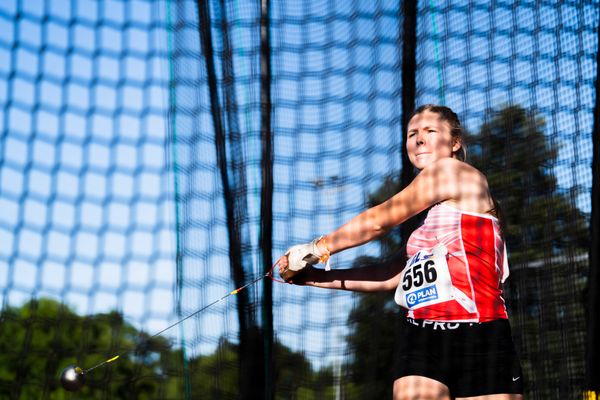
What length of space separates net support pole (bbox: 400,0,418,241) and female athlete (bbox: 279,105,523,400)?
1017mm

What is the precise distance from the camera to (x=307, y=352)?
2527mm

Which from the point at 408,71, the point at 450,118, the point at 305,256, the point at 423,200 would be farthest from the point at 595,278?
the point at 305,256

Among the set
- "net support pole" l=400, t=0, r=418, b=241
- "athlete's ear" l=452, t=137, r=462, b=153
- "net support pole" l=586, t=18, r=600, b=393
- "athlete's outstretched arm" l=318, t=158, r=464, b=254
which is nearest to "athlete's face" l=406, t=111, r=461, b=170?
"athlete's ear" l=452, t=137, r=462, b=153

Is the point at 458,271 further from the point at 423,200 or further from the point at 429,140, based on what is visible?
the point at 429,140

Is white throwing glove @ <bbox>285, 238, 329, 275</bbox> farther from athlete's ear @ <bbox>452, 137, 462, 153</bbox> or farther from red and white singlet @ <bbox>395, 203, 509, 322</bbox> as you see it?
athlete's ear @ <bbox>452, 137, 462, 153</bbox>

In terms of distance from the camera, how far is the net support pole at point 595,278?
2.31m

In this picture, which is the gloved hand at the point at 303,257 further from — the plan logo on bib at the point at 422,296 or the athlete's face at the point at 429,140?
the athlete's face at the point at 429,140

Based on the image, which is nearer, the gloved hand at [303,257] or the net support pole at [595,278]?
the gloved hand at [303,257]

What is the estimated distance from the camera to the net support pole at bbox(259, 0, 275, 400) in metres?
2.45

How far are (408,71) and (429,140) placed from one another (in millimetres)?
1029

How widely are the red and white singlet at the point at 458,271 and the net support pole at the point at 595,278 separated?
1.01 metres

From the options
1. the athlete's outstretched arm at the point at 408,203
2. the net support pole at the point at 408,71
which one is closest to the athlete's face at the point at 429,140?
the athlete's outstretched arm at the point at 408,203

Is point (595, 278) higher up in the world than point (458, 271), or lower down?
higher up

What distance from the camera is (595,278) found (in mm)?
→ 2418
